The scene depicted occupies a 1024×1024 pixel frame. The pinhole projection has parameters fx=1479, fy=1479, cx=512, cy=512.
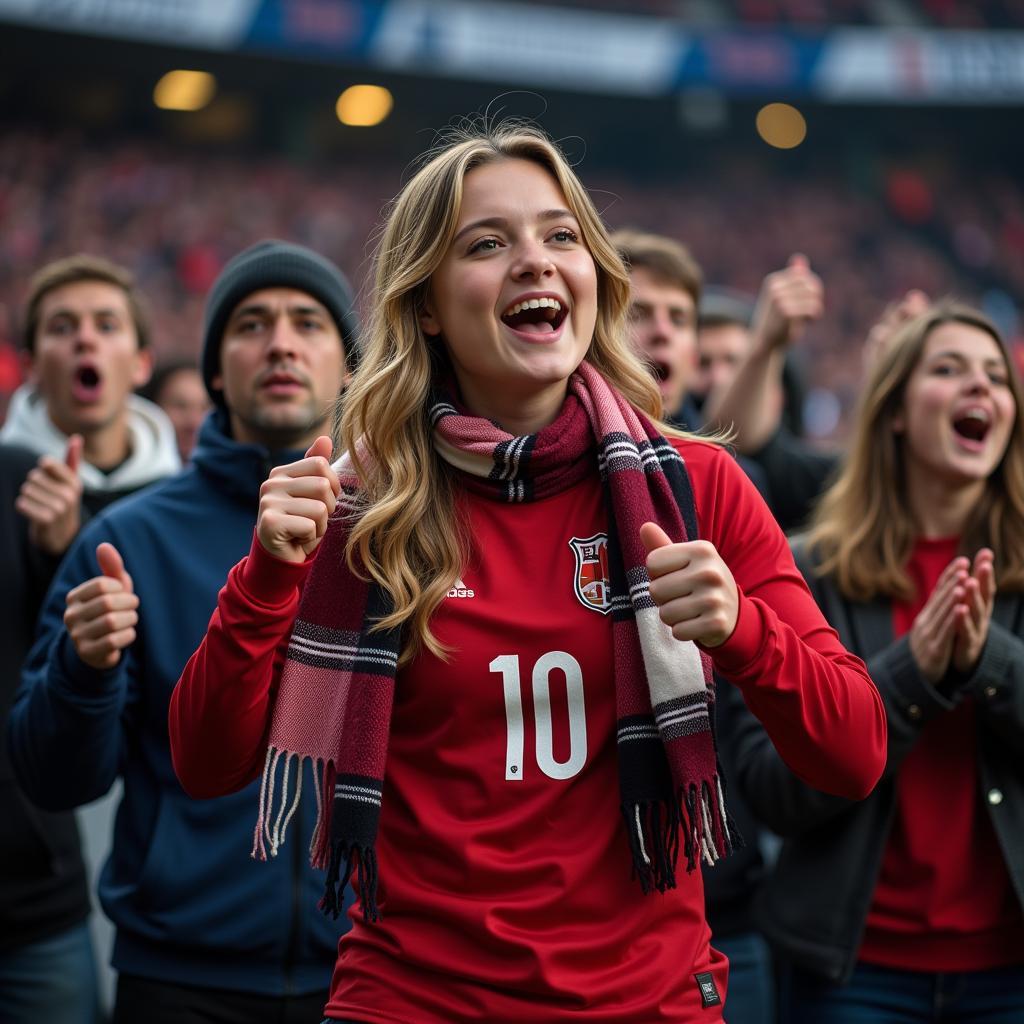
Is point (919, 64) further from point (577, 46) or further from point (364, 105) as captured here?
point (364, 105)

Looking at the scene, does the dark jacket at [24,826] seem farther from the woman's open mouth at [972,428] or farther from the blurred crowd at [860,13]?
the blurred crowd at [860,13]

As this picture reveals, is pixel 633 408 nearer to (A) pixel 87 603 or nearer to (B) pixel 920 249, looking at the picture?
(A) pixel 87 603

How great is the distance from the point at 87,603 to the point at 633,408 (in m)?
1.03

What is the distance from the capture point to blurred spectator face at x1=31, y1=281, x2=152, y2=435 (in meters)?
4.52

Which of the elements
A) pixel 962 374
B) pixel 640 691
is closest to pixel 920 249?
pixel 962 374

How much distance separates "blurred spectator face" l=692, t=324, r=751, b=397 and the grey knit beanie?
1.96 meters

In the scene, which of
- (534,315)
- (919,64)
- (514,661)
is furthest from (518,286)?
(919,64)

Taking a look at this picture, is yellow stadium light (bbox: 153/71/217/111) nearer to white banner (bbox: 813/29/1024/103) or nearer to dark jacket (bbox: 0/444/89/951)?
white banner (bbox: 813/29/1024/103)

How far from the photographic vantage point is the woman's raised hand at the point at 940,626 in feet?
9.07

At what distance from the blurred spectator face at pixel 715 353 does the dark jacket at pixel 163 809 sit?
8.18ft

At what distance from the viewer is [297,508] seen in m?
2.04

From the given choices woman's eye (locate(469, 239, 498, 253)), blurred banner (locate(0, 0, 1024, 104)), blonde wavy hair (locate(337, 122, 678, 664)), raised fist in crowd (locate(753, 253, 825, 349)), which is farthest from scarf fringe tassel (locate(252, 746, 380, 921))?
blurred banner (locate(0, 0, 1024, 104))

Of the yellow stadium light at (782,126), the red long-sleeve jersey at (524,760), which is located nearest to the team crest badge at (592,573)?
the red long-sleeve jersey at (524,760)

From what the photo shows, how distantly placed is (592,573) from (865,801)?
3.65ft
